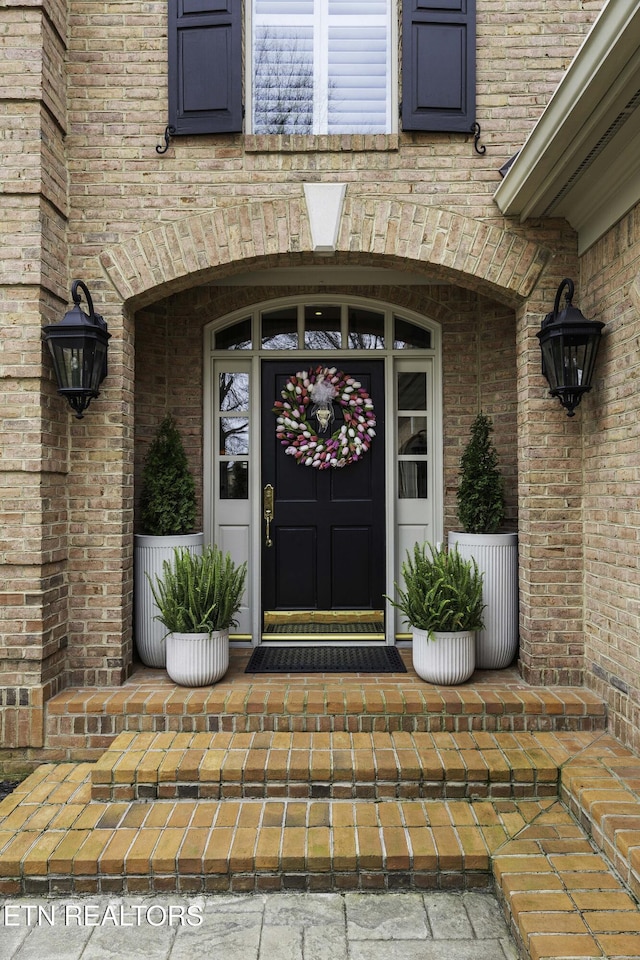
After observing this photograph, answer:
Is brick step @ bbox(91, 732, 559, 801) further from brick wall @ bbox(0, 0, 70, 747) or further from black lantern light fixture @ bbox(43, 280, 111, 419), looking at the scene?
black lantern light fixture @ bbox(43, 280, 111, 419)

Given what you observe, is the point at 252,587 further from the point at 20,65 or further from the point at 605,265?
the point at 20,65

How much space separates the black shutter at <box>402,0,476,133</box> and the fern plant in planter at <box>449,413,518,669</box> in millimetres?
1934

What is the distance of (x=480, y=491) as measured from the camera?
149 inches

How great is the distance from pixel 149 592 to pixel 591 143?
3307 mm

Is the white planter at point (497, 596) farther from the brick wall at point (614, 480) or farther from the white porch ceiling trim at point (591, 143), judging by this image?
the white porch ceiling trim at point (591, 143)

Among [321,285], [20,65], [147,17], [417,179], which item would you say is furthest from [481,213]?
[20,65]

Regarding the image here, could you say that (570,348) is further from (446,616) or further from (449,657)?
(449,657)

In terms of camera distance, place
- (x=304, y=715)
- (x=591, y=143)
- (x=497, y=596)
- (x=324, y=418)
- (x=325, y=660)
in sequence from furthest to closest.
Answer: (x=324, y=418) → (x=325, y=660) → (x=497, y=596) → (x=304, y=715) → (x=591, y=143)

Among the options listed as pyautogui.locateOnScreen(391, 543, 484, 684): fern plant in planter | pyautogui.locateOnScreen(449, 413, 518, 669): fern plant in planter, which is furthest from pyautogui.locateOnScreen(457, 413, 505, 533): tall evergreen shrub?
pyautogui.locateOnScreen(391, 543, 484, 684): fern plant in planter

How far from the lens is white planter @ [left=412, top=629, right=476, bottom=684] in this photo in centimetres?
341

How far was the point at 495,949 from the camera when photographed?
2.15 m

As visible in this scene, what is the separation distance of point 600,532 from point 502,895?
1794 millimetres

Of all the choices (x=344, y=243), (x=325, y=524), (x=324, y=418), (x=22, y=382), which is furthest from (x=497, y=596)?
(x=22, y=382)

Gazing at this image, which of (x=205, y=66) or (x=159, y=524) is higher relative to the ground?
(x=205, y=66)
